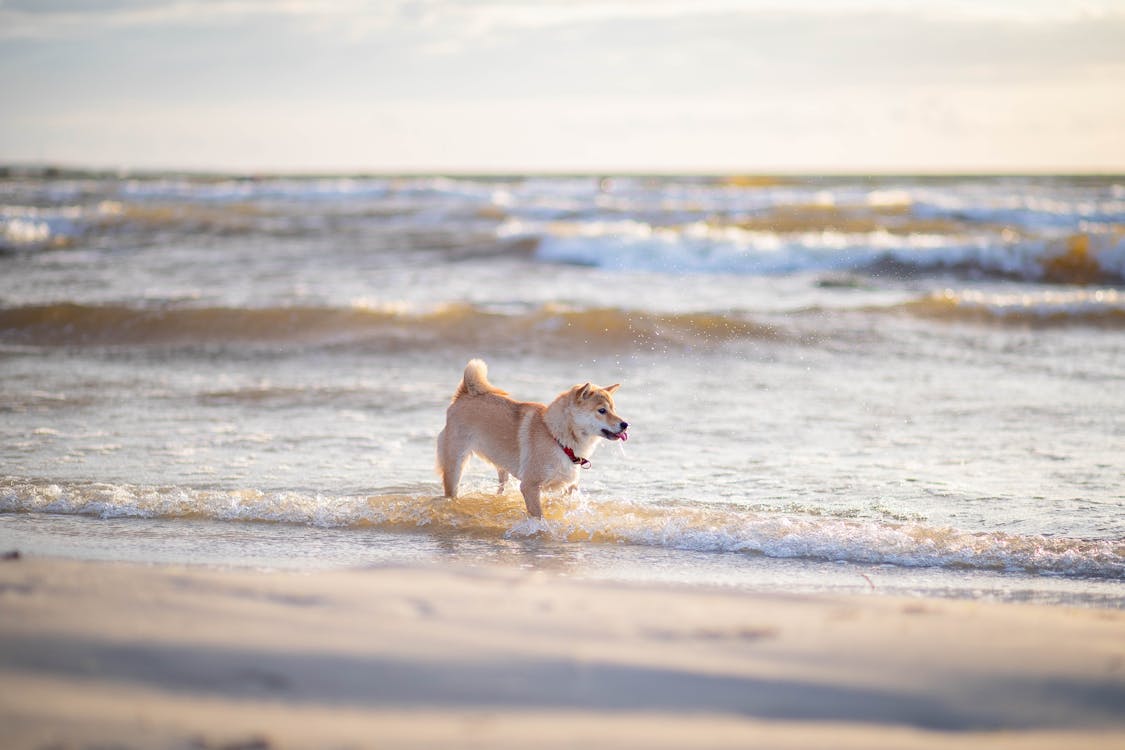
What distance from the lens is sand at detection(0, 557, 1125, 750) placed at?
2604mm

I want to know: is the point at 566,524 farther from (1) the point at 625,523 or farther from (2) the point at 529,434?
(2) the point at 529,434

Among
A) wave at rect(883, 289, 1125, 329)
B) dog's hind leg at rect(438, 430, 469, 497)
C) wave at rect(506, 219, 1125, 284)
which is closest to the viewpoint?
dog's hind leg at rect(438, 430, 469, 497)

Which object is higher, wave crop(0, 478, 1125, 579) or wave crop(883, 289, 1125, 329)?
wave crop(883, 289, 1125, 329)

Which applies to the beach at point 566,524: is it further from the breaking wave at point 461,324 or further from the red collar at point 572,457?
the red collar at point 572,457

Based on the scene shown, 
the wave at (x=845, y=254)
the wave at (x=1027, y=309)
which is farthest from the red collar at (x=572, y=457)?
the wave at (x=845, y=254)

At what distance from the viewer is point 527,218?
1190 inches

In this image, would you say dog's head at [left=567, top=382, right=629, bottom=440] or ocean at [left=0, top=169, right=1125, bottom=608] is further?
dog's head at [left=567, top=382, right=629, bottom=440]

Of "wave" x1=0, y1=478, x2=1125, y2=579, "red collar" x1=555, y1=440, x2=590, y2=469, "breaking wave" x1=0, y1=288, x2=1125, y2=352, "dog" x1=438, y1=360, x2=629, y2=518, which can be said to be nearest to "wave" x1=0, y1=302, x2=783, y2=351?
"breaking wave" x1=0, y1=288, x2=1125, y2=352

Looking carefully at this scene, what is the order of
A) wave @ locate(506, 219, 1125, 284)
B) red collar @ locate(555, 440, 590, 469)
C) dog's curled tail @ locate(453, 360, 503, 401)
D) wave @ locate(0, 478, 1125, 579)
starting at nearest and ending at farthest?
wave @ locate(0, 478, 1125, 579), red collar @ locate(555, 440, 590, 469), dog's curled tail @ locate(453, 360, 503, 401), wave @ locate(506, 219, 1125, 284)

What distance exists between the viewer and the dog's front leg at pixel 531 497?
5.74 metres

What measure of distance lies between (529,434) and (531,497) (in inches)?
15.2

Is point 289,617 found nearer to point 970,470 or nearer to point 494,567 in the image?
point 494,567

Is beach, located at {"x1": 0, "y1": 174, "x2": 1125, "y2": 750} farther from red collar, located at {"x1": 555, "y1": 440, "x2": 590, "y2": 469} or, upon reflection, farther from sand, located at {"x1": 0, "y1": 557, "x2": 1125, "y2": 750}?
red collar, located at {"x1": 555, "y1": 440, "x2": 590, "y2": 469}

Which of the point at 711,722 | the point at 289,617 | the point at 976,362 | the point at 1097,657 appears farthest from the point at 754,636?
the point at 976,362
